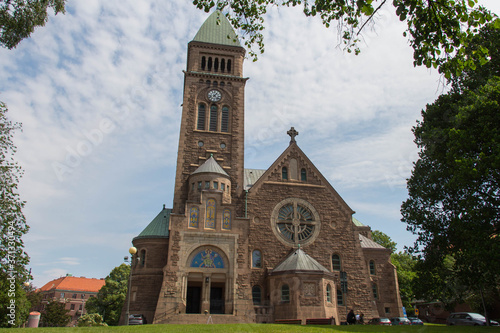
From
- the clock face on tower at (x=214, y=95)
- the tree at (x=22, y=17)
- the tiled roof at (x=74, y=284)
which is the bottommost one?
the tiled roof at (x=74, y=284)

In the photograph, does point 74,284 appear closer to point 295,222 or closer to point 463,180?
point 295,222

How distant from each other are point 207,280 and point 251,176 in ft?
43.4

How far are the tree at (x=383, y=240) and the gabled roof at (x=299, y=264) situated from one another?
1323 inches

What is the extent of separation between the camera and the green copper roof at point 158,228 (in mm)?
31894

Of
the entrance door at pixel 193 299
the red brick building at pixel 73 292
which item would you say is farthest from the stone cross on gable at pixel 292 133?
the red brick building at pixel 73 292

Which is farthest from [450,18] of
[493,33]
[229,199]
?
[229,199]

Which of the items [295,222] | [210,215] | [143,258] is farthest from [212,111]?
[143,258]

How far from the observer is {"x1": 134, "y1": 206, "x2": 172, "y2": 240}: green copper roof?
31894 mm

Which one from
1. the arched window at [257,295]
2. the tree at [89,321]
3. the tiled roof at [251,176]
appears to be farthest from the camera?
the tiled roof at [251,176]

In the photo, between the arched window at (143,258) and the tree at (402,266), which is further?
the tree at (402,266)

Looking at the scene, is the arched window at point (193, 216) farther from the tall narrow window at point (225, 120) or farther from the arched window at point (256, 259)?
the tall narrow window at point (225, 120)

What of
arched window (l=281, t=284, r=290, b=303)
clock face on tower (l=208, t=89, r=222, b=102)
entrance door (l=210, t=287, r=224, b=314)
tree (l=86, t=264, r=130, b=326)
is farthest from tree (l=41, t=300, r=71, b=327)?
arched window (l=281, t=284, r=290, b=303)

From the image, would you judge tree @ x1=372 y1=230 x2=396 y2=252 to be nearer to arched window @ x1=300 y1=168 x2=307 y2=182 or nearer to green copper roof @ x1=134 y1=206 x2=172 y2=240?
arched window @ x1=300 y1=168 x2=307 y2=182

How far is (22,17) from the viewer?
13008mm
